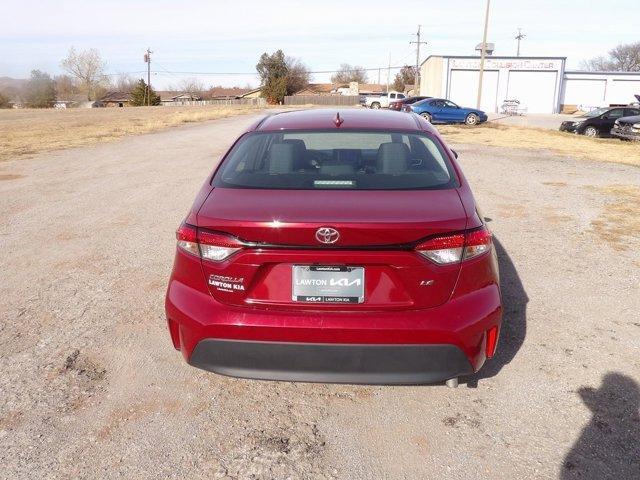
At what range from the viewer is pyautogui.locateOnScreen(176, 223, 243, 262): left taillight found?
8.36 feet

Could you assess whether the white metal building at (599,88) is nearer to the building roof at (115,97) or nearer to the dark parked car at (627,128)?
the dark parked car at (627,128)

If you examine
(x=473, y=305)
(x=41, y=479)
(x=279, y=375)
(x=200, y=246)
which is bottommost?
(x=41, y=479)

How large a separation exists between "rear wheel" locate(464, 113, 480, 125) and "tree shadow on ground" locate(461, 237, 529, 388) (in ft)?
84.4

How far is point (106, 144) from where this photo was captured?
18.3 m

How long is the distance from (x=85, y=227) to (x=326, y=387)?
481 centimetres

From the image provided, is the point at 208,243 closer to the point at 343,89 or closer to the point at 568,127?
the point at 568,127

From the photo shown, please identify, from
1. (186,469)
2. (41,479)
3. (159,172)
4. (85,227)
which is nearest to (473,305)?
(186,469)

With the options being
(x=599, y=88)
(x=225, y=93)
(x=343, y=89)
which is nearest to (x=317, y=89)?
(x=343, y=89)

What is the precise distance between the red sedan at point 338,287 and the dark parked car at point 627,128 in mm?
20147

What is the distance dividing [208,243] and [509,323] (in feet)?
7.99

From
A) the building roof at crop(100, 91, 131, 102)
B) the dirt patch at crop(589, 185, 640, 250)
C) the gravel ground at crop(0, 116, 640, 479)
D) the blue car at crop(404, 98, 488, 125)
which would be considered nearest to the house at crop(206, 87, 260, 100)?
the building roof at crop(100, 91, 131, 102)

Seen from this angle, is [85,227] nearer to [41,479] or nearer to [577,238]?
[41,479]

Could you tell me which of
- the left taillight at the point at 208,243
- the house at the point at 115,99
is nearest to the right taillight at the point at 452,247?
the left taillight at the point at 208,243

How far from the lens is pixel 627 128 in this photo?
65.4 feet
